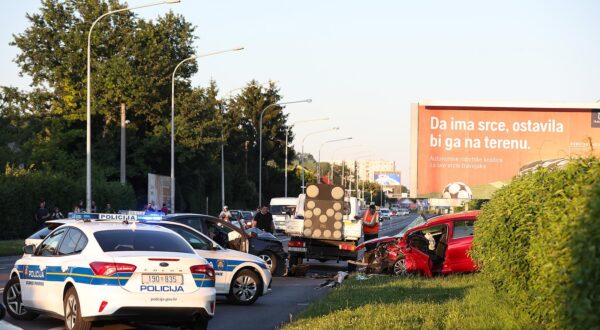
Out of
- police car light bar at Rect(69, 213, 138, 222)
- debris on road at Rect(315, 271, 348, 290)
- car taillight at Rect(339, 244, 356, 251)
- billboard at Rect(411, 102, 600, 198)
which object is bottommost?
debris on road at Rect(315, 271, 348, 290)

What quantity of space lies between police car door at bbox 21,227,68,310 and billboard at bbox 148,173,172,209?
4258 cm

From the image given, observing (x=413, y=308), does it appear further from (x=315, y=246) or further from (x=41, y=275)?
(x=315, y=246)

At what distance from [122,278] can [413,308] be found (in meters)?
5.09

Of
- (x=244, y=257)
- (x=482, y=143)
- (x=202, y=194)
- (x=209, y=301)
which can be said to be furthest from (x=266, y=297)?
(x=202, y=194)

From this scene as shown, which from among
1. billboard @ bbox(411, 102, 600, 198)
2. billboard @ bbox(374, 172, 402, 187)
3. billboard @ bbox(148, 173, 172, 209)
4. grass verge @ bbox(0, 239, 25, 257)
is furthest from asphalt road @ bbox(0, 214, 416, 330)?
billboard @ bbox(374, 172, 402, 187)

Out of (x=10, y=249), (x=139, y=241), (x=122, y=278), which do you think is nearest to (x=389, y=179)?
(x=10, y=249)

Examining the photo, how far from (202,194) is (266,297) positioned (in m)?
59.1

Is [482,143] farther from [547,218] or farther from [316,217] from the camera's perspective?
[547,218]

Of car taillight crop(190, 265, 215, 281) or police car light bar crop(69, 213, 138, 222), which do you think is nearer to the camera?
car taillight crop(190, 265, 215, 281)

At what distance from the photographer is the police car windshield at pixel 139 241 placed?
41.6ft

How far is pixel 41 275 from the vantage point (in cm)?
1362

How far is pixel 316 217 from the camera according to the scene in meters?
26.8

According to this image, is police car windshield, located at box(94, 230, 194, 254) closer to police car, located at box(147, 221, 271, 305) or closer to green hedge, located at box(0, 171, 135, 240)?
police car, located at box(147, 221, 271, 305)

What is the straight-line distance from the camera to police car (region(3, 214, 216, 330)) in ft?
39.7
